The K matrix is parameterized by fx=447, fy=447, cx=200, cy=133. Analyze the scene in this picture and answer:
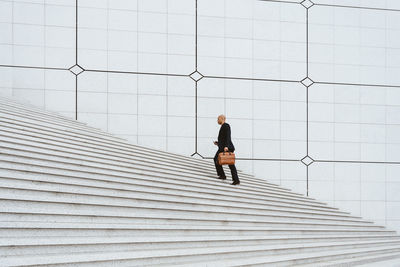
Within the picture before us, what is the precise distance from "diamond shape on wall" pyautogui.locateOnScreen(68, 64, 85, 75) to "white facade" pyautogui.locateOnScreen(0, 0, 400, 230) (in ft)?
0.15

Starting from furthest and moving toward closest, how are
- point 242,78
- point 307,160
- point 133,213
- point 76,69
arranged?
point 307,160 → point 242,78 → point 76,69 → point 133,213

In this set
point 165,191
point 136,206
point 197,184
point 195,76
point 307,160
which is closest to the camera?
point 136,206

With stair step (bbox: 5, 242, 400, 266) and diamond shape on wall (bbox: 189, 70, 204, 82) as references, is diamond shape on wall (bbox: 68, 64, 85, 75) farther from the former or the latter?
stair step (bbox: 5, 242, 400, 266)

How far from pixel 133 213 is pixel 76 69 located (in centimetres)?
429

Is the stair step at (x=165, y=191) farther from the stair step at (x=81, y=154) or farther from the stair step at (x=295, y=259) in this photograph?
the stair step at (x=295, y=259)

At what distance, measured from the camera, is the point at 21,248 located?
3145mm

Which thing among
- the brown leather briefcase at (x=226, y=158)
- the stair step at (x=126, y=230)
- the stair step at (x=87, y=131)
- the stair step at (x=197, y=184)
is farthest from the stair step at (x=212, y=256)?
the stair step at (x=87, y=131)

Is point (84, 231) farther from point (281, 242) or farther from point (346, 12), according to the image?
point (346, 12)

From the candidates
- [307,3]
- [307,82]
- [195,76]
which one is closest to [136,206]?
[195,76]

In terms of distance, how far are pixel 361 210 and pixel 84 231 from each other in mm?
6539

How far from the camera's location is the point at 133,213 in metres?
4.36

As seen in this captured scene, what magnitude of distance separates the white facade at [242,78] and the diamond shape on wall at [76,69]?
1.8 inches

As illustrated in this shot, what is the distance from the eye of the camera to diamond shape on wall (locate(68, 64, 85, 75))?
7866 mm

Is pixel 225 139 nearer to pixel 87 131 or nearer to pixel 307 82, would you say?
pixel 87 131
